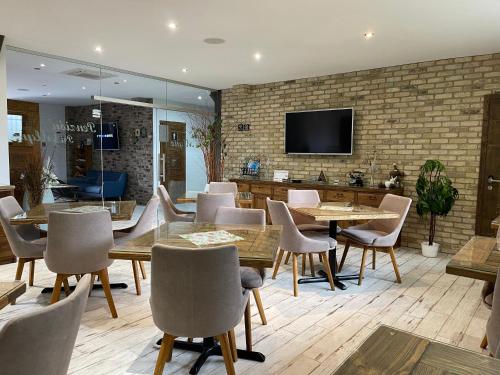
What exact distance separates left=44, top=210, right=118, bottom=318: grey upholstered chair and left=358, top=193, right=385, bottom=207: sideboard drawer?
3761mm

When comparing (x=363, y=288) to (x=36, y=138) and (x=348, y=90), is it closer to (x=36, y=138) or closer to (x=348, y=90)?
(x=348, y=90)

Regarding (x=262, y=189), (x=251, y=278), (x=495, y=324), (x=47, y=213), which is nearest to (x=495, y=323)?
(x=495, y=324)

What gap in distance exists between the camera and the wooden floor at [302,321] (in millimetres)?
2416

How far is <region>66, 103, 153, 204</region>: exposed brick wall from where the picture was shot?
615 cm

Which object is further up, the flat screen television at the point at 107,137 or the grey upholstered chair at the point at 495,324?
the flat screen television at the point at 107,137

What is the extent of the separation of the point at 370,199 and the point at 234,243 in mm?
3606

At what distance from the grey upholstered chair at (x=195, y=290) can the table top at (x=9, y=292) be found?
560 mm

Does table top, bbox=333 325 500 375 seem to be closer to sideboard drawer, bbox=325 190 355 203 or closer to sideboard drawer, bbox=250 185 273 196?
sideboard drawer, bbox=325 190 355 203

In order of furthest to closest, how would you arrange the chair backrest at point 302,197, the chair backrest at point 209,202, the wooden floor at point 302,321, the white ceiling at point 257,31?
the chair backrest at point 302,197, the chair backrest at point 209,202, the white ceiling at point 257,31, the wooden floor at point 302,321

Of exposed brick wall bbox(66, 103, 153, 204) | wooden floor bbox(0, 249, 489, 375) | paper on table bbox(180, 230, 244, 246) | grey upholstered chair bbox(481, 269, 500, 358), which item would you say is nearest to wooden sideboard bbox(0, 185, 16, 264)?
wooden floor bbox(0, 249, 489, 375)

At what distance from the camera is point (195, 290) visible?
1805 mm

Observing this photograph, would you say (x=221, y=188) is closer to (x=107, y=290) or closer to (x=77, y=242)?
(x=107, y=290)

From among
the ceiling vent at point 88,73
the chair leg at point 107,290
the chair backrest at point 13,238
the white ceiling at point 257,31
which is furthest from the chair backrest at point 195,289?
the ceiling vent at point 88,73

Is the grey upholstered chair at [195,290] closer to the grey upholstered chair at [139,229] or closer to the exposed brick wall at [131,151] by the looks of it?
the grey upholstered chair at [139,229]
